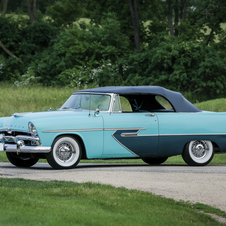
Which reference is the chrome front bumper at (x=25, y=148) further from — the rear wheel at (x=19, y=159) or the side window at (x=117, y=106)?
the side window at (x=117, y=106)

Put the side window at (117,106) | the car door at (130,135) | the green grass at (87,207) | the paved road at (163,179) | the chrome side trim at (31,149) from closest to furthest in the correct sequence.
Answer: the green grass at (87,207) < the paved road at (163,179) < the chrome side trim at (31,149) < the car door at (130,135) < the side window at (117,106)

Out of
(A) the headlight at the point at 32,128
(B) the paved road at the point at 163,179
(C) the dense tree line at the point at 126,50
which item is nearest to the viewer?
(B) the paved road at the point at 163,179

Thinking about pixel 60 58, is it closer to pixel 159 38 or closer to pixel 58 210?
pixel 159 38

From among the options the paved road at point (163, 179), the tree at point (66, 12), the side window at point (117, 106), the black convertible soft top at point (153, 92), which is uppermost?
the tree at point (66, 12)

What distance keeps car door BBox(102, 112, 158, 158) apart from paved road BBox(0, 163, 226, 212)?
50 centimetres

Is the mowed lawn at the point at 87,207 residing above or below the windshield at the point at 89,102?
below

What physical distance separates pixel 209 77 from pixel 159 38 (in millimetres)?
5234

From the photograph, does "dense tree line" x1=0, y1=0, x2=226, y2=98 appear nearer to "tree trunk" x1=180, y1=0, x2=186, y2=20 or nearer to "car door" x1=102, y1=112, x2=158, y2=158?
"tree trunk" x1=180, y1=0, x2=186, y2=20

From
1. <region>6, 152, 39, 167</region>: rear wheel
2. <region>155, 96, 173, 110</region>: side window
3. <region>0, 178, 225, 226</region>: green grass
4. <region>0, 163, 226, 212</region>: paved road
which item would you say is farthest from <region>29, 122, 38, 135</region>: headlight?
<region>155, 96, 173, 110</region>: side window

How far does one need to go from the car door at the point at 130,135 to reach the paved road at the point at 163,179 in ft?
1.65

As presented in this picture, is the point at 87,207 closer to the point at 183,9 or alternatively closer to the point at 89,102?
the point at 89,102

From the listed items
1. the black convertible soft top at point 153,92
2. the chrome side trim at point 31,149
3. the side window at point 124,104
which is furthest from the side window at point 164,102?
the chrome side trim at point 31,149

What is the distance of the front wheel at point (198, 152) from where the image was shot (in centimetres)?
1082

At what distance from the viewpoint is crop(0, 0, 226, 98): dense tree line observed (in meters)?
32.5
